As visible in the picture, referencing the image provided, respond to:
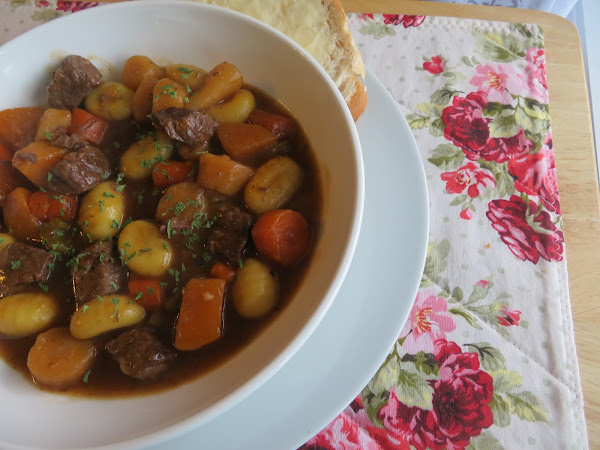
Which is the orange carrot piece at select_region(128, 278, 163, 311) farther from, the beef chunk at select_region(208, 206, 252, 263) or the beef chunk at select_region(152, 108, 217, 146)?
the beef chunk at select_region(152, 108, 217, 146)

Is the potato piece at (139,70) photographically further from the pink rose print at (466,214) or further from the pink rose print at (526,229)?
the pink rose print at (526,229)

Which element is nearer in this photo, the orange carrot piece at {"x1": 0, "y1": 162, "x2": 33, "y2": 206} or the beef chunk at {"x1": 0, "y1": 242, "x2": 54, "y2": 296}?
the beef chunk at {"x1": 0, "y1": 242, "x2": 54, "y2": 296}

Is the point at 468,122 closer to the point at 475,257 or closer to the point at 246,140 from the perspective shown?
the point at 475,257

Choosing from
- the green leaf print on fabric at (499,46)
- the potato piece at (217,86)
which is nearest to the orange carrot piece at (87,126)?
the potato piece at (217,86)

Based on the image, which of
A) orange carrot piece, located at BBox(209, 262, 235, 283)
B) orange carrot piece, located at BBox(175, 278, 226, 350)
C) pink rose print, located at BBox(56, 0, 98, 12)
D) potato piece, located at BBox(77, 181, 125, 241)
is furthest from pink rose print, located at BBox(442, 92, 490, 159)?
pink rose print, located at BBox(56, 0, 98, 12)

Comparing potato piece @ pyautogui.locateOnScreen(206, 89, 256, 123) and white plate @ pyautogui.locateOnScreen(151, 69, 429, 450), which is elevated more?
potato piece @ pyautogui.locateOnScreen(206, 89, 256, 123)

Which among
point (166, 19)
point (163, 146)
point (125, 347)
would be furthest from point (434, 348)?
point (166, 19)
